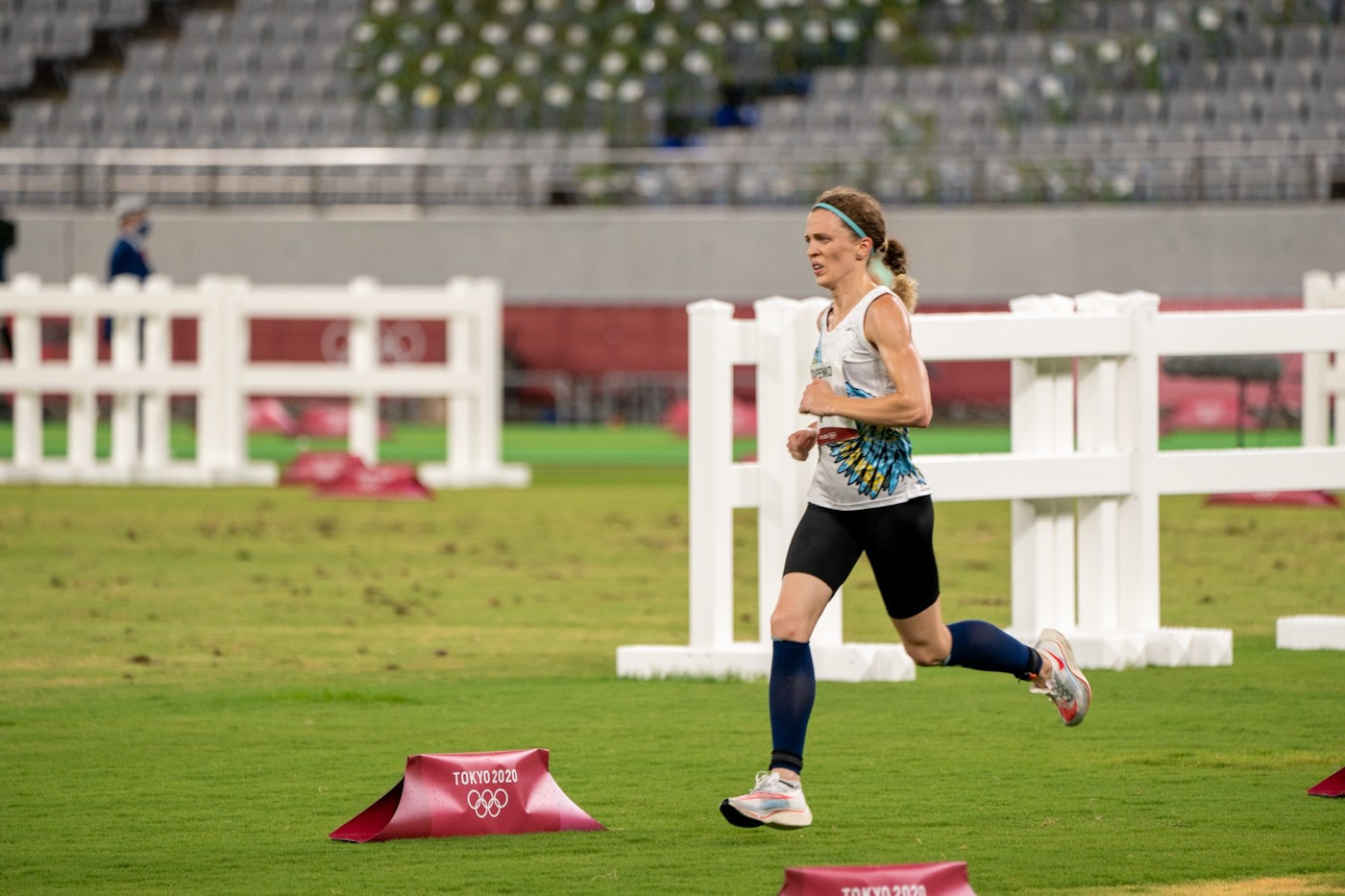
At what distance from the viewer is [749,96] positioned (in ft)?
111

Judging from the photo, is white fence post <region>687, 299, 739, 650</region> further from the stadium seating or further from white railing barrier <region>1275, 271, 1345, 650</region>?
the stadium seating

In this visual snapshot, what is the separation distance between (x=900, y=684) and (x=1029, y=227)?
23036mm

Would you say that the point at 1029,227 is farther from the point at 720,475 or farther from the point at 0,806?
the point at 0,806

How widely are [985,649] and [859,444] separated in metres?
0.81

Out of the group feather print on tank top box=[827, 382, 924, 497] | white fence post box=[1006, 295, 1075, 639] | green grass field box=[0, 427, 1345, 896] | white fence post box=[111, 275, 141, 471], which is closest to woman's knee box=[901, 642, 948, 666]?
green grass field box=[0, 427, 1345, 896]

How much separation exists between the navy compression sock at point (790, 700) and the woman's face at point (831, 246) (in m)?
0.98

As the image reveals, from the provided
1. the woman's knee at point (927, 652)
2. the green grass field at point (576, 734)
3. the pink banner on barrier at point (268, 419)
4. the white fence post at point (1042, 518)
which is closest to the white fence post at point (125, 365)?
the green grass field at point (576, 734)

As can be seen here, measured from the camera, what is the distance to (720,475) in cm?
852

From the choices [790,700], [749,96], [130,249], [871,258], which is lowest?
[790,700]

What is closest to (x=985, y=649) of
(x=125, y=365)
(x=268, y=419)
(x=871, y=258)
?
(x=871, y=258)

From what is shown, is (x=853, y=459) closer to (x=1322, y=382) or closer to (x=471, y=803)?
(x=471, y=803)

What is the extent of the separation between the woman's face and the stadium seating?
24.3 m

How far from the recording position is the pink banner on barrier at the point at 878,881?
4152mm

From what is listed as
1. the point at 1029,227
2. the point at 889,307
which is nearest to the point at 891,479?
the point at 889,307
